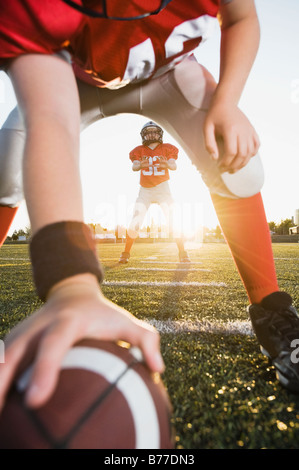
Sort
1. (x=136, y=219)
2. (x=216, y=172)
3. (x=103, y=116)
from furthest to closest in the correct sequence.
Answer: (x=136, y=219) < (x=103, y=116) < (x=216, y=172)

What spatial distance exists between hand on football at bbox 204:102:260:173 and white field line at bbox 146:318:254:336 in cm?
95

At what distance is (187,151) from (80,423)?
101 cm

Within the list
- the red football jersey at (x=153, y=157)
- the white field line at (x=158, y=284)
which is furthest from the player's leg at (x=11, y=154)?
the red football jersey at (x=153, y=157)

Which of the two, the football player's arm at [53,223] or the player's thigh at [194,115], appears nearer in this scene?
the football player's arm at [53,223]

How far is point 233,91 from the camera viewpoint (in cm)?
92

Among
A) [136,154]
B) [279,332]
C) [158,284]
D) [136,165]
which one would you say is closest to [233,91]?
[279,332]

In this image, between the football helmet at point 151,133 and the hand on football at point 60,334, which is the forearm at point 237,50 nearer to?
the hand on football at point 60,334

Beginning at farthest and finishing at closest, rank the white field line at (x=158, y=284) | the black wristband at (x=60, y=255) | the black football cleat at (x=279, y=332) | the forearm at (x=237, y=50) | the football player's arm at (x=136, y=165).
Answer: the football player's arm at (x=136, y=165) → the white field line at (x=158, y=284) → the black football cleat at (x=279, y=332) → the forearm at (x=237, y=50) → the black wristband at (x=60, y=255)

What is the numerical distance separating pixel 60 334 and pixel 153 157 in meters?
5.93

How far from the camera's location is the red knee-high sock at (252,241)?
1.24m

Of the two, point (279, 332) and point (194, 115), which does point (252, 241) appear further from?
point (194, 115)

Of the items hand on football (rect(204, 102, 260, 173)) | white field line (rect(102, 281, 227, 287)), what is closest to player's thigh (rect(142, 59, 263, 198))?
hand on football (rect(204, 102, 260, 173))

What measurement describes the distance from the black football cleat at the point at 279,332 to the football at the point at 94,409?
0.71 m

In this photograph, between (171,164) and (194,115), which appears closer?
(194,115)
